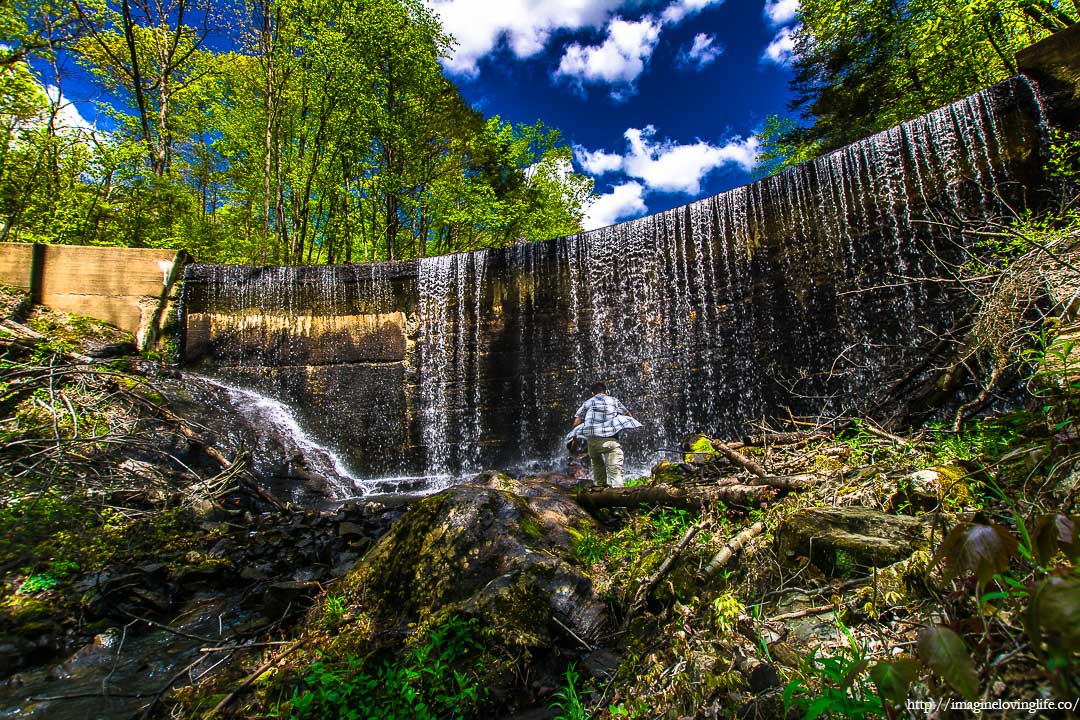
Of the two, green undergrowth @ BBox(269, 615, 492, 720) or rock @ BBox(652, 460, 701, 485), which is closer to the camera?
green undergrowth @ BBox(269, 615, 492, 720)

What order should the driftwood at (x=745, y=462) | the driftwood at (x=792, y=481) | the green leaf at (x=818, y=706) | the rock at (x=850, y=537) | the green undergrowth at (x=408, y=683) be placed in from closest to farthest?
1. the green leaf at (x=818, y=706)
2. the rock at (x=850, y=537)
3. the green undergrowth at (x=408, y=683)
4. the driftwood at (x=792, y=481)
5. the driftwood at (x=745, y=462)

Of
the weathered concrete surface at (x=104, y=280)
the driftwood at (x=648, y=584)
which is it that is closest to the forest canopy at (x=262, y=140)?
the weathered concrete surface at (x=104, y=280)

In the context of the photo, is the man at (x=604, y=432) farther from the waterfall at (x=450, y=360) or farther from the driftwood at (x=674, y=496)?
the waterfall at (x=450, y=360)

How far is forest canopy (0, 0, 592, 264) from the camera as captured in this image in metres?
15.1

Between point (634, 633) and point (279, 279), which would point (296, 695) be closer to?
point (634, 633)

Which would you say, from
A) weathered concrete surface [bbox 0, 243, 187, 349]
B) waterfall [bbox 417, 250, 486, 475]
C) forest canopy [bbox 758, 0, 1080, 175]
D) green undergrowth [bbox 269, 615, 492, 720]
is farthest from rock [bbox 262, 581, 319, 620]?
forest canopy [bbox 758, 0, 1080, 175]

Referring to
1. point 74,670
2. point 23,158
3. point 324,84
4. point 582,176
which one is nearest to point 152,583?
point 74,670

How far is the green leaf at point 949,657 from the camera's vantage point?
29.4 inches

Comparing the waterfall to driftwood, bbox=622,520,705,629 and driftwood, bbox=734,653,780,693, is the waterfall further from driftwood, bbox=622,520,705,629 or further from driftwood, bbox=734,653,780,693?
driftwood, bbox=734,653,780,693

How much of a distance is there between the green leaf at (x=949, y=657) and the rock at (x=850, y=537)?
5.00 feet

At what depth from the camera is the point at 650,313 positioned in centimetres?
1152

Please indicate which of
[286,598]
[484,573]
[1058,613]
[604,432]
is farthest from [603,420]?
[1058,613]

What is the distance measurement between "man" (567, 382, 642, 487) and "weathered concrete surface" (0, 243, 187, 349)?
12.9 m

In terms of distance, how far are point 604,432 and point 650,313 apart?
5.50 meters
